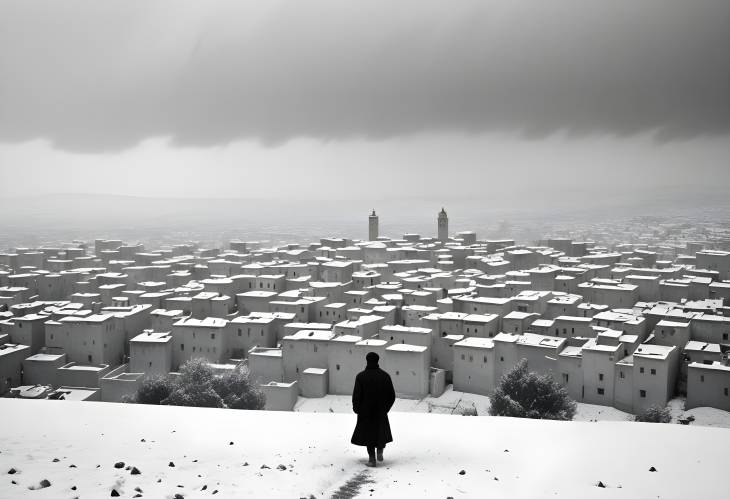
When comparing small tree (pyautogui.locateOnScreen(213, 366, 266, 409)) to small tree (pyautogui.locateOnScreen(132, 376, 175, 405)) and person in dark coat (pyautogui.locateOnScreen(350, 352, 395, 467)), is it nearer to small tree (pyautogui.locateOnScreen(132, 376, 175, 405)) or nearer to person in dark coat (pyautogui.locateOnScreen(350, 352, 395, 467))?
small tree (pyautogui.locateOnScreen(132, 376, 175, 405))

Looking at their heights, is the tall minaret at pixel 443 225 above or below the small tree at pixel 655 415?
above

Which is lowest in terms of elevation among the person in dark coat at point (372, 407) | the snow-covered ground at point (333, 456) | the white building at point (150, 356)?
the white building at point (150, 356)

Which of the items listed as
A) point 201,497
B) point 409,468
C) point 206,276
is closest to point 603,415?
point 409,468

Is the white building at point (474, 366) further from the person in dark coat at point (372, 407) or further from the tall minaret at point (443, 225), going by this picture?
the tall minaret at point (443, 225)

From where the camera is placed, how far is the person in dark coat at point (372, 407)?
3533 mm

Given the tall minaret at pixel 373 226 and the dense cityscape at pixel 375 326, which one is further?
the tall minaret at pixel 373 226

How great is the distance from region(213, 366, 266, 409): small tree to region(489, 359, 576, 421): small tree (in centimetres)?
419

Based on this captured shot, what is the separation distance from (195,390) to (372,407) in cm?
805

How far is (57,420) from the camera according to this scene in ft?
14.7

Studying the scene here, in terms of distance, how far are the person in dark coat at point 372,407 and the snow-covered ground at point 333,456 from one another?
15 cm

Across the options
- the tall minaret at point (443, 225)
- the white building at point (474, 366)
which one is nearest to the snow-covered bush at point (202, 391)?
the white building at point (474, 366)

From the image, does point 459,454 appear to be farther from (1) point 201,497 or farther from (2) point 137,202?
(2) point 137,202

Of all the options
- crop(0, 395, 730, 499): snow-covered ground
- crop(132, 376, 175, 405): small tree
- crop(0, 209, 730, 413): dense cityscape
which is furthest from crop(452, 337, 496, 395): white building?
crop(0, 395, 730, 499): snow-covered ground

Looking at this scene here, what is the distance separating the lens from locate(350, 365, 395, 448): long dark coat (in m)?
3.53
